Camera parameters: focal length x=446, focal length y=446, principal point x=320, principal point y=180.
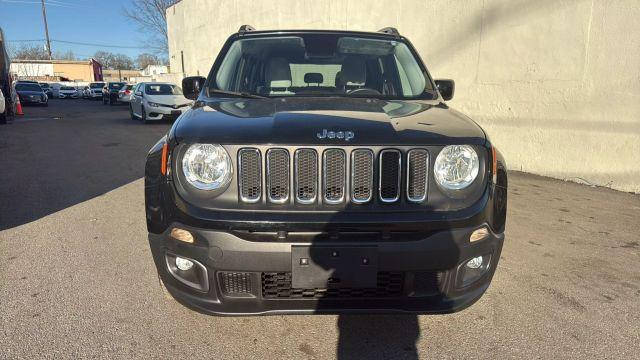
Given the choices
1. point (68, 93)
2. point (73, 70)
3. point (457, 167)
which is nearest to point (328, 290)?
point (457, 167)

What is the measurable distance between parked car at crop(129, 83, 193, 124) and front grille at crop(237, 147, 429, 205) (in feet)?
44.0

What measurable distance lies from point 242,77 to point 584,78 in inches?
208

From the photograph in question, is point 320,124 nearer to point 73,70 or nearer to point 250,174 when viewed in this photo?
point 250,174

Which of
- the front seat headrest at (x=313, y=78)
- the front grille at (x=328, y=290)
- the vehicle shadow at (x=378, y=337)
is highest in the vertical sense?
the front seat headrest at (x=313, y=78)

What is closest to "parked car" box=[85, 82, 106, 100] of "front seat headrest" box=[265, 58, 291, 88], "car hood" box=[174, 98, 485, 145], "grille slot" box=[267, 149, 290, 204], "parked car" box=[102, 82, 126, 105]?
"parked car" box=[102, 82, 126, 105]

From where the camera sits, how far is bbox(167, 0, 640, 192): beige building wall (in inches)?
237

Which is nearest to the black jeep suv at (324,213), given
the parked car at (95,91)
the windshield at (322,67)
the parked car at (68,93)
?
the windshield at (322,67)

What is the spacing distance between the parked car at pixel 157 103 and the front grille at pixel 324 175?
1341cm

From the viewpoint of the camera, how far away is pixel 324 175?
218 cm

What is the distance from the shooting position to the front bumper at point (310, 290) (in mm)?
2100

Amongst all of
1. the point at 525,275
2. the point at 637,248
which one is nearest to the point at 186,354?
the point at 525,275

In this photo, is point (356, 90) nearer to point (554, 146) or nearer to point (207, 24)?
point (554, 146)

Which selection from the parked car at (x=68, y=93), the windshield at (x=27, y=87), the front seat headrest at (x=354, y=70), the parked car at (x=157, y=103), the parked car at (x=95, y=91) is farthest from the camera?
the parked car at (x=68, y=93)

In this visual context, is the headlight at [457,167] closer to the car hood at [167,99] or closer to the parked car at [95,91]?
the car hood at [167,99]
